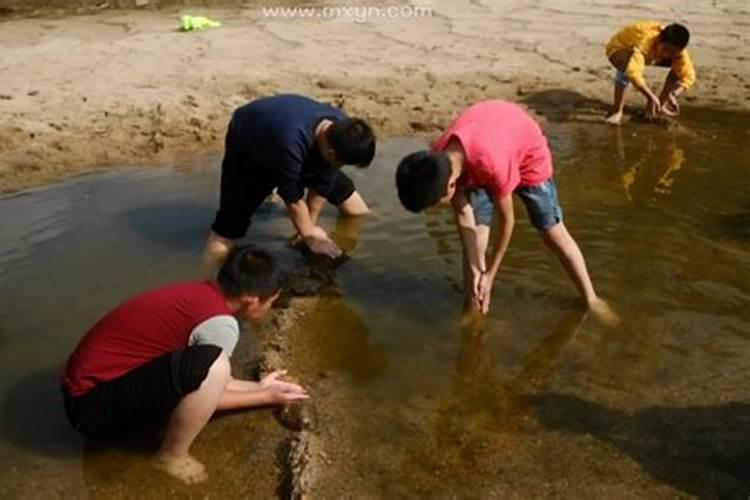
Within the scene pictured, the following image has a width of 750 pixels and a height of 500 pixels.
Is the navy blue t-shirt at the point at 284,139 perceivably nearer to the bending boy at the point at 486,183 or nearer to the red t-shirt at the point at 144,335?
the bending boy at the point at 486,183

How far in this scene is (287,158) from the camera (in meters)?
4.57

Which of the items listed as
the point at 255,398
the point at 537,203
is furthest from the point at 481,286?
the point at 255,398

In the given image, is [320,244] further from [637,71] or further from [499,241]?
[637,71]

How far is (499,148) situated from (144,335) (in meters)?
1.68

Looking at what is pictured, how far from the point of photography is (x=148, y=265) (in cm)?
495

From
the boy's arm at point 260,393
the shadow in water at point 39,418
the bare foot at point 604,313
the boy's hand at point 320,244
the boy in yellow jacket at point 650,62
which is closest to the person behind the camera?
the shadow in water at point 39,418

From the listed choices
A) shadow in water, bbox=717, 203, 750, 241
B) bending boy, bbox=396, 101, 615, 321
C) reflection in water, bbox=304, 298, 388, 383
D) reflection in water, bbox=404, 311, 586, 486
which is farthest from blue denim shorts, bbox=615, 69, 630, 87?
reflection in water, bbox=304, 298, 388, 383

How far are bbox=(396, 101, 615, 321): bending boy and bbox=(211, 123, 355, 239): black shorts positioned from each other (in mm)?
1158

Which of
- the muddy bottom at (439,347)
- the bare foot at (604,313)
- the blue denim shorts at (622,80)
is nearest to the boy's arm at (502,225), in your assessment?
the muddy bottom at (439,347)

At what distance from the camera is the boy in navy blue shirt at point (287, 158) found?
4395 millimetres

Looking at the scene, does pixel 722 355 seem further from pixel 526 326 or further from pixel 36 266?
pixel 36 266

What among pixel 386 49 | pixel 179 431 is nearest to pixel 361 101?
pixel 386 49

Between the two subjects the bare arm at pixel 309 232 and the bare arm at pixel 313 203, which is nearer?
the bare arm at pixel 309 232

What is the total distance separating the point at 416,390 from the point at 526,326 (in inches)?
31.0
